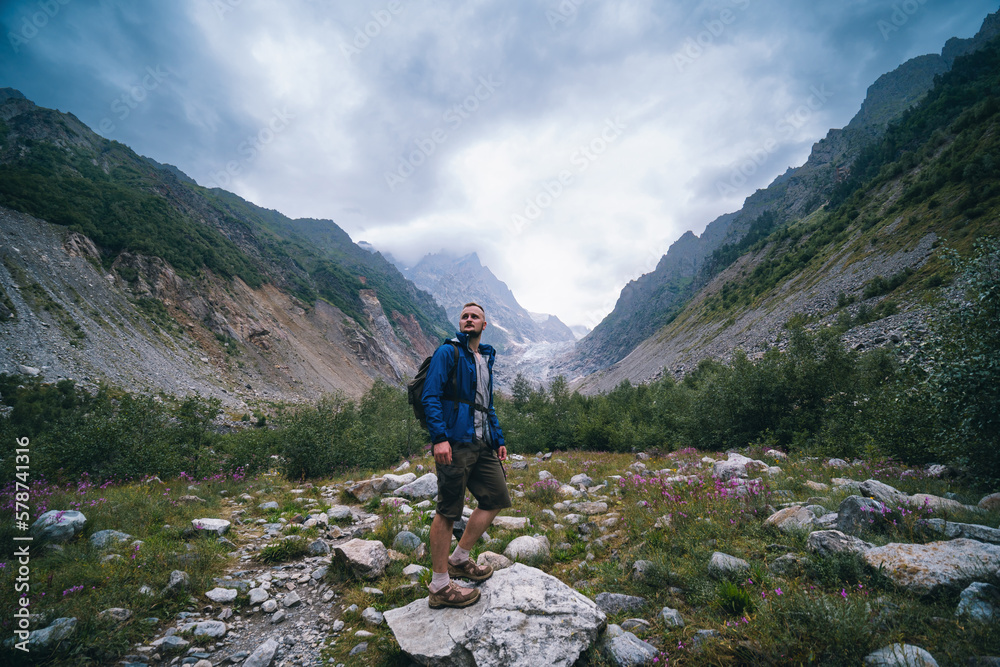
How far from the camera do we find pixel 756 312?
59.0 meters

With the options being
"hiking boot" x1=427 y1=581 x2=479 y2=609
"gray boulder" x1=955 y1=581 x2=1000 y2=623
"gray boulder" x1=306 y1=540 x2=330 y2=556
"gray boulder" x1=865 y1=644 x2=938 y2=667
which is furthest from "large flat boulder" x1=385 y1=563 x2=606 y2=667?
"gray boulder" x1=306 y1=540 x2=330 y2=556

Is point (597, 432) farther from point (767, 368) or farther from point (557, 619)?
point (557, 619)

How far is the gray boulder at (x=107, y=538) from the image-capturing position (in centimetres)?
469

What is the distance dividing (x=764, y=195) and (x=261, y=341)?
8548 inches

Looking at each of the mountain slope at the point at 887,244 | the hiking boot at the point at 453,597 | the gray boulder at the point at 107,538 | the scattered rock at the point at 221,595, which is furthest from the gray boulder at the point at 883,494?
the gray boulder at the point at 107,538

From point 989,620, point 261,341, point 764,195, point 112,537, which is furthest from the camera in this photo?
point 764,195

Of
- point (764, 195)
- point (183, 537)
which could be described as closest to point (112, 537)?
point (183, 537)

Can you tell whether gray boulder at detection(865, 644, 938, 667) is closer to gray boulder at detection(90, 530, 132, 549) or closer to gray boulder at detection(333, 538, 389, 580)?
gray boulder at detection(333, 538, 389, 580)

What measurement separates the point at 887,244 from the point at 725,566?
2266 inches

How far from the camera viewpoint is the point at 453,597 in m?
3.49

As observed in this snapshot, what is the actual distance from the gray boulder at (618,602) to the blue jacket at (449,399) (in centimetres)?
196

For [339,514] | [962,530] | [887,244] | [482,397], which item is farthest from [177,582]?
[887,244]

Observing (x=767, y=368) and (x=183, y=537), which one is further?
(x=767, y=368)

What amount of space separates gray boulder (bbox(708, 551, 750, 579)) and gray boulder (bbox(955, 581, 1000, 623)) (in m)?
1.44
